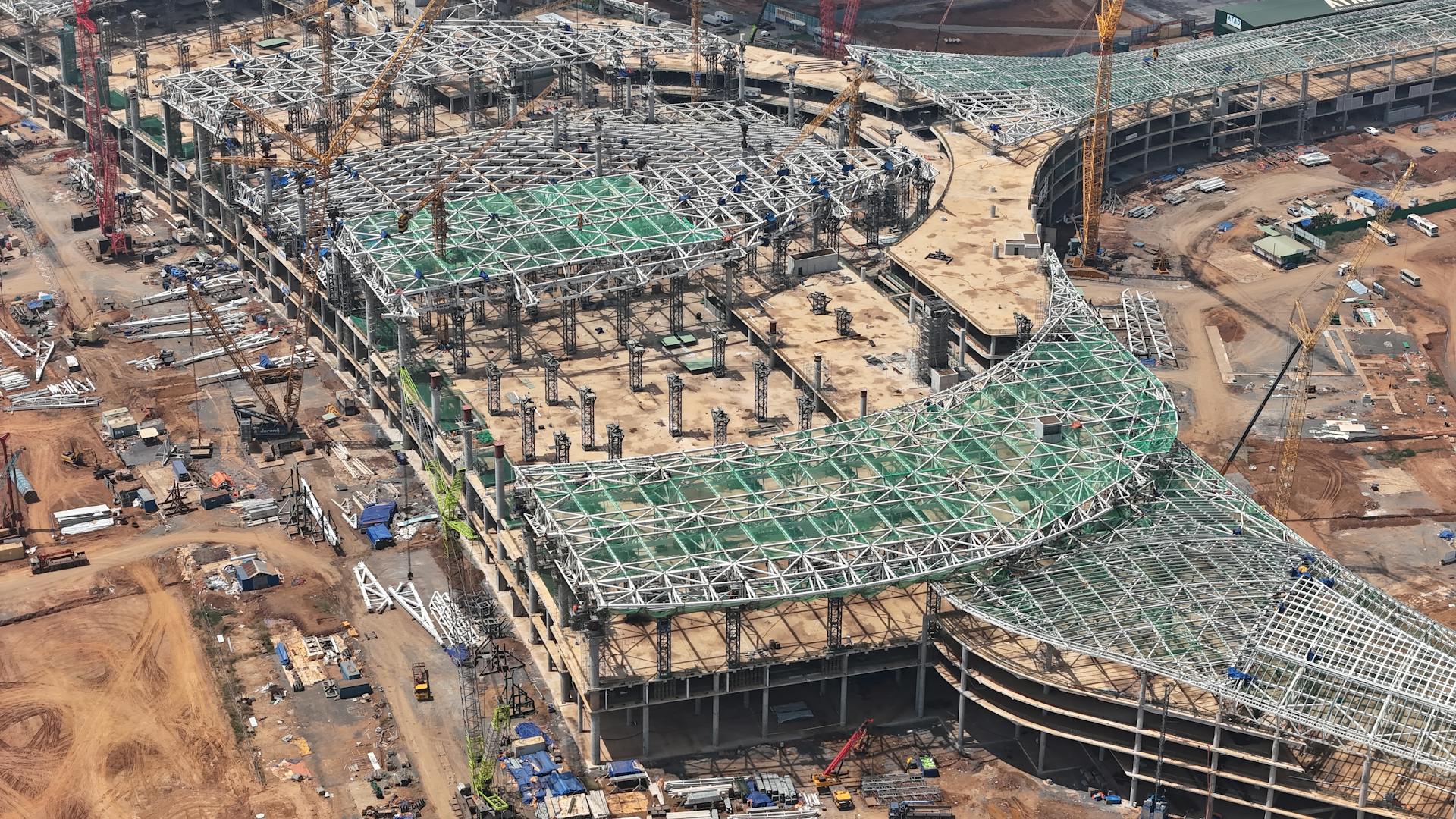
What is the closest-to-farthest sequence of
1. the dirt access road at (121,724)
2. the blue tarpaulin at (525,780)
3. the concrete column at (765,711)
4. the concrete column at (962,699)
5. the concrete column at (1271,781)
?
the concrete column at (1271,781) < the blue tarpaulin at (525,780) < the dirt access road at (121,724) < the concrete column at (962,699) < the concrete column at (765,711)

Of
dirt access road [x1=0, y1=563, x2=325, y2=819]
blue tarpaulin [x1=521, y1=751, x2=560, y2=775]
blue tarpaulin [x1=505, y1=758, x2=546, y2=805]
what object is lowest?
dirt access road [x1=0, y1=563, x2=325, y2=819]

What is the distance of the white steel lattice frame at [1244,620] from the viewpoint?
15775 centimetres

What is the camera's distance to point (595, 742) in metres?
171

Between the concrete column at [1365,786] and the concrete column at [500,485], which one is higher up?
the concrete column at [500,485]

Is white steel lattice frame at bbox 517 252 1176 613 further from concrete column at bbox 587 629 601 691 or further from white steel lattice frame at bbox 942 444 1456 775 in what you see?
white steel lattice frame at bbox 942 444 1456 775

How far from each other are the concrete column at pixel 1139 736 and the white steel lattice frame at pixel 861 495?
16.8m

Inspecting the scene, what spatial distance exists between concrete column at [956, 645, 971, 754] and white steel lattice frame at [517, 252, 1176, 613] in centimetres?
703

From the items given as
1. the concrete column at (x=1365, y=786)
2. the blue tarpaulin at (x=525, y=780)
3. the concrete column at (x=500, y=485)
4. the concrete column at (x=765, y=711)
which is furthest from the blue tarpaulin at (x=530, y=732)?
the concrete column at (x=1365, y=786)

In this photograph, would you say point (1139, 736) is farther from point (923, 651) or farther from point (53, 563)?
point (53, 563)

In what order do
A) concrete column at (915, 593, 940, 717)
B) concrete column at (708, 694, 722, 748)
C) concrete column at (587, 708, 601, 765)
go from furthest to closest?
concrete column at (915, 593, 940, 717) → concrete column at (708, 694, 722, 748) → concrete column at (587, 708, 601, 765)

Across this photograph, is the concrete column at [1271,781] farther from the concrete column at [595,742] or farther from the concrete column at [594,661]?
the concrete column at [595,742]

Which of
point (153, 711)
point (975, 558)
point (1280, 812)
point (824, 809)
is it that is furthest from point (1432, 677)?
point (153, 711)

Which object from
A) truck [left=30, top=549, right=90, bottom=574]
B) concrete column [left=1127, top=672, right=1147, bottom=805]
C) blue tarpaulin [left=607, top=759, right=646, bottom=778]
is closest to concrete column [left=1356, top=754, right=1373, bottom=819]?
concrete column [left=1127, top=672, right=1147, bottom=805]

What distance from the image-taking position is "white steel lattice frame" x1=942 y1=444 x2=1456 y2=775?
518 feet
